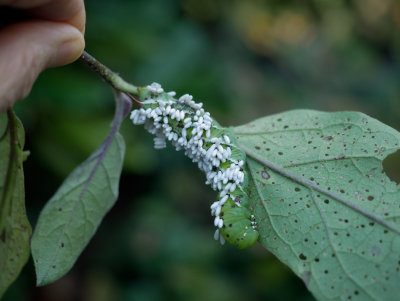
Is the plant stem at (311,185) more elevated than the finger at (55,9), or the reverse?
the finger at (55,9)

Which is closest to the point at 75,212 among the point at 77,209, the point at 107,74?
the point at 77,209

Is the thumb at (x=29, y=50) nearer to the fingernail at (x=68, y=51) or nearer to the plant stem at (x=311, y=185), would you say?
the fingernail at (x=68, y=51)

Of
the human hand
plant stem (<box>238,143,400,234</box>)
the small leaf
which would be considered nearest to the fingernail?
the human hand

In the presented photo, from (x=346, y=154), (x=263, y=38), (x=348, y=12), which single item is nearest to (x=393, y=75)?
(x=348, y=12)

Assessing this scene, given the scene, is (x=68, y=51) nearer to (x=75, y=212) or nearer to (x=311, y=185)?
(x=75, y=212)

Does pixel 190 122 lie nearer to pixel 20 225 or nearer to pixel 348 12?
pixel 20 225

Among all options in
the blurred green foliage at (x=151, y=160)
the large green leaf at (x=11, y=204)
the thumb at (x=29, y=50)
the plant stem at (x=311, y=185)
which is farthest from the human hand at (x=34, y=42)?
the blurred green foliage at (x=151, y=160)
